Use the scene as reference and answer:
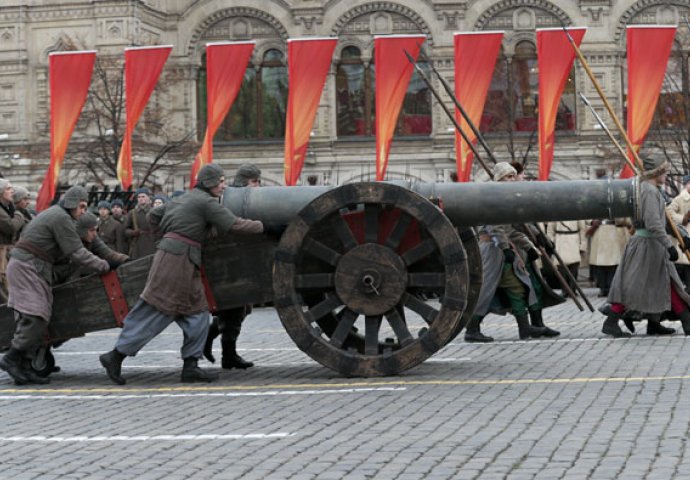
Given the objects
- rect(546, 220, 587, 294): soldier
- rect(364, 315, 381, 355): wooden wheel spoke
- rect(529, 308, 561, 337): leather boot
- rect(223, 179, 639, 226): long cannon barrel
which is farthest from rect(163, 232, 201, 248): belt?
rect(546, 220, 587, 294): soldier

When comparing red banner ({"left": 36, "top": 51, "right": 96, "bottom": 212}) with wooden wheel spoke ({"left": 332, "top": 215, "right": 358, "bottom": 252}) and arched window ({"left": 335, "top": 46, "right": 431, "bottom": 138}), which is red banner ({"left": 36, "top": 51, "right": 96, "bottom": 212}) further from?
arched window ({"left": 335, "top": 46, "right": 431, "bottom": 138})

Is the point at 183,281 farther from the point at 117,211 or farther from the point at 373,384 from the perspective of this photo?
the point at 117,211

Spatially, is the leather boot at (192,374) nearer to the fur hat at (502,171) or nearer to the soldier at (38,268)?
the soldier at (38,268)

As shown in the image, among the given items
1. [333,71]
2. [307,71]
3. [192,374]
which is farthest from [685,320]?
[333,71]

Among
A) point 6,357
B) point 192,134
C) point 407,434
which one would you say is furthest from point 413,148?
point 407,434

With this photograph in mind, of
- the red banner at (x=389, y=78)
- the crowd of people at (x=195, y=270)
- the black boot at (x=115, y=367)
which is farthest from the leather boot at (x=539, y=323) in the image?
the red banner at (x=389, y=78)

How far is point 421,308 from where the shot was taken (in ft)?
41.0

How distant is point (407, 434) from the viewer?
370 inches

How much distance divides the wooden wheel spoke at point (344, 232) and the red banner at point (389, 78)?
16.2 m

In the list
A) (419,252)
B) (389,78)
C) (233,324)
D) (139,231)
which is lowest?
(233,324)

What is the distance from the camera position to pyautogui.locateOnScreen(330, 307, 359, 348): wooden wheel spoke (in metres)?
12.6

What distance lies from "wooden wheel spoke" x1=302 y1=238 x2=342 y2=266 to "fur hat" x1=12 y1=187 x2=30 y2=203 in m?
5.73

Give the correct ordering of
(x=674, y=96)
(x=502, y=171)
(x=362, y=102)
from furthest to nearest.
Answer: (x=362, y=102) → (x=674, y=96) → (x=502, y=171)

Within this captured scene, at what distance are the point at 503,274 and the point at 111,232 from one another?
11.8 meters
